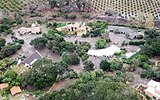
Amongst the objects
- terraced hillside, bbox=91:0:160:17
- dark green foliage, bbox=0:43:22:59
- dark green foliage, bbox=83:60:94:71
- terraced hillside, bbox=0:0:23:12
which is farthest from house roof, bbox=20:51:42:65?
terraced hillside, bbox=91:0:160:17

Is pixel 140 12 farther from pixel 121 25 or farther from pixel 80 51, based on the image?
pixel 80 51

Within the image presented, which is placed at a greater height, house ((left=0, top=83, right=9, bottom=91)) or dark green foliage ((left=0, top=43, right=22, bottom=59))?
dark green foliage ((left=0, top=43, right=22, bottom=59))

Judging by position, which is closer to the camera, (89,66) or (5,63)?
(89,66)

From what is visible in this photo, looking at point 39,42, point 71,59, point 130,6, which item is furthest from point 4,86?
point 130,6

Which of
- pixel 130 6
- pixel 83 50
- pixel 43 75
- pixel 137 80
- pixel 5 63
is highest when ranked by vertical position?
pixel 130 6

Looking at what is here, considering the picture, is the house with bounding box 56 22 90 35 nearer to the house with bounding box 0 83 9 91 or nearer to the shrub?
the shrub

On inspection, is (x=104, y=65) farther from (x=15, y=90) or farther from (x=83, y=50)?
(x=15, y=90)

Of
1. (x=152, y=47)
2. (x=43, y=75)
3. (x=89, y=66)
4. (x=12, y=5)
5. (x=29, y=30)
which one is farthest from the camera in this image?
(x=12, y=5)

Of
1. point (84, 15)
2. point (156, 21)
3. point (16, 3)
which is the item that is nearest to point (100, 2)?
point (84, 15)
